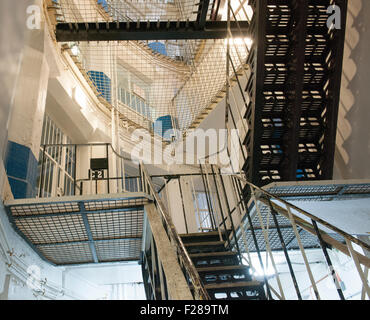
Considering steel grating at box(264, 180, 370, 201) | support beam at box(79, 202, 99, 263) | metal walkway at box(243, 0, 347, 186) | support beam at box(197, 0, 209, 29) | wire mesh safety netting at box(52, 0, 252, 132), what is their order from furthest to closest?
wire mesh safety netting at box(52, 0, 252, 132) < support beam at box(197, 0, 209, 29) < metal walkway at box(243, 0, 347, 186) < support beam at box(79, 202, 99, 263) < steel grating at box(264, 180, 370, 201)

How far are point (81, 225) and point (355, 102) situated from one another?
4.73 meters

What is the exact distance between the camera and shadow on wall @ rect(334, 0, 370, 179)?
17.3 ft

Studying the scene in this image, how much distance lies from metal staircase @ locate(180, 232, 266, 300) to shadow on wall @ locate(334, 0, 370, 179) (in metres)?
2.42

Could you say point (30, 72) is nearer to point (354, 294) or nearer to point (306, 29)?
point (306, 29)

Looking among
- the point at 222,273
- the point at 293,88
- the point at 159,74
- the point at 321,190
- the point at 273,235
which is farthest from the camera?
the point at 159,74

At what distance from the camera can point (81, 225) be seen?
5.07m

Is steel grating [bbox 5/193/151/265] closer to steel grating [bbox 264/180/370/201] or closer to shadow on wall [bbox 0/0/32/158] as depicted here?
shadow on wall [bbox 0/0/32/158]

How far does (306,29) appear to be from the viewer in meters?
5.12

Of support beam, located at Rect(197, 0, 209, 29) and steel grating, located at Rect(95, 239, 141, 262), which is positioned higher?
support beam, located at Rect(197, 0, 209, 29)

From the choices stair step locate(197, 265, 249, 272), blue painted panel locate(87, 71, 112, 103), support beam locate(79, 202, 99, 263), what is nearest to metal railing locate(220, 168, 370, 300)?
stair step locate(197, 265, 249, 272)

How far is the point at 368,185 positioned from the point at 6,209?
466 centimetres

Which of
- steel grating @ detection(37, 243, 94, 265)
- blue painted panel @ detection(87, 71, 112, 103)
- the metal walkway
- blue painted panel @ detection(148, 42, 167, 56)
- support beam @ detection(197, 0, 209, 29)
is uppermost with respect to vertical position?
blue painted panel @ detection(148, 42, 167, 56)

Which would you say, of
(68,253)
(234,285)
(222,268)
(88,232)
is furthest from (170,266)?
(68,253)

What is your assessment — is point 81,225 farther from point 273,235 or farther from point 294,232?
point 273,235
